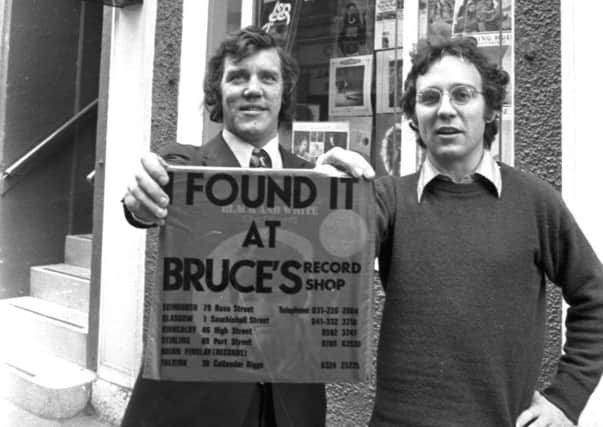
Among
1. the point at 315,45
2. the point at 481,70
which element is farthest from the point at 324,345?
the point at 315,45

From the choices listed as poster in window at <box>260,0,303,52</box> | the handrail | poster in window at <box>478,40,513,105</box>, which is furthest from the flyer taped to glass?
the handrail

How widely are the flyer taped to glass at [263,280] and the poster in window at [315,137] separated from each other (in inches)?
93.2

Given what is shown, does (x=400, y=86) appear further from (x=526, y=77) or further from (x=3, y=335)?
(x=3, y=335)

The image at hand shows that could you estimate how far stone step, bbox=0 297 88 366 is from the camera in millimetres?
5152

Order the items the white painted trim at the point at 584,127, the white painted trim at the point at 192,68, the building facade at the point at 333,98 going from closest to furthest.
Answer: the white painted trim at the point at 584,127
the building facade at the point at 333,98
the white painted trim at the point at 192,68

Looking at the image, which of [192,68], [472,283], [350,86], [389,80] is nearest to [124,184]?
[192,68]

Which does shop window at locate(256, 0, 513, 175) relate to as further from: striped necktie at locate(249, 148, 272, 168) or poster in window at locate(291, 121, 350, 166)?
striped necktie at locate(249, 148, 272, 168)

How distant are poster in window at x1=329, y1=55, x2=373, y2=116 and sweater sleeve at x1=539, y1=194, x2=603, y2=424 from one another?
7.61ft

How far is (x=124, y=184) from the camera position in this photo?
190 inches

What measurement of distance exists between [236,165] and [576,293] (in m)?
1.00

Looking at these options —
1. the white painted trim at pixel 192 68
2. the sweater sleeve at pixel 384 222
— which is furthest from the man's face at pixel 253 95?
the white painted trim at pixel 192 68

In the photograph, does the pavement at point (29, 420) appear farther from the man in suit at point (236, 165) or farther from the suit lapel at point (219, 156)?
the suit lapel at point (219, 156)

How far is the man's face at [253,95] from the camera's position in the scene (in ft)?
6.16

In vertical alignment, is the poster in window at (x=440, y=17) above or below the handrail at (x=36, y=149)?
above
